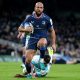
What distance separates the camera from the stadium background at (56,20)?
115 feet

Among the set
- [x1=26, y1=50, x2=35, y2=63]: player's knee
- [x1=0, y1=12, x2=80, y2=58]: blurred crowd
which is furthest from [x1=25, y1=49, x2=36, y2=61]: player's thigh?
[x1=0, y1=12, x2=80, y2=58]: blurred crowd

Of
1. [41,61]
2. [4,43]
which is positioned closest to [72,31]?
[4,43]

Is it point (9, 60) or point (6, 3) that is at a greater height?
point (6, 3)

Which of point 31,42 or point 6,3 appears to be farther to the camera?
point 6,3

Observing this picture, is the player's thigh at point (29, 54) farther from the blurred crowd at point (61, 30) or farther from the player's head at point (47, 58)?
the blurred crowd at point (61, 30)

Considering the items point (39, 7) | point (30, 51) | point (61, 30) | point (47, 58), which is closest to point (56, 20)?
point (61, 30)

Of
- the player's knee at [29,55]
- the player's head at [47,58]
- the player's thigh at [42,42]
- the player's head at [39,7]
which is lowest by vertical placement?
the player's head at [47,58]

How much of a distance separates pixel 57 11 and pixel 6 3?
4.19 m

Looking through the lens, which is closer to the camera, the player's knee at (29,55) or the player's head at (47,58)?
the player's knee at (29,55)

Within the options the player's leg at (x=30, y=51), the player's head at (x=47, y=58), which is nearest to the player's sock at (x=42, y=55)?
the player's head at (x=47, y=58)

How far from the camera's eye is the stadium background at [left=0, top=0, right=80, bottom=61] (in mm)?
34938

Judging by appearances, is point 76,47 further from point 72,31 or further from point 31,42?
point 31,42

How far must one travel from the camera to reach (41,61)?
606 inches

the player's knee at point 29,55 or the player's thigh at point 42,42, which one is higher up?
the player's thigh at point 42,42
